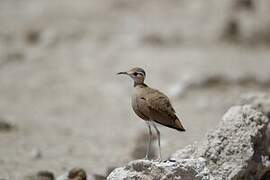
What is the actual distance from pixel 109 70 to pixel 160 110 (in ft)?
42.9

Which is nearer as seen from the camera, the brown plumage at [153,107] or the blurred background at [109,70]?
the brown plumage at [153,107]

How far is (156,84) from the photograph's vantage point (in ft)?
67.5

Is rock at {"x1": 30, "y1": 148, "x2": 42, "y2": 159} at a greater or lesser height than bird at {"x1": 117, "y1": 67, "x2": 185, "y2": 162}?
greater

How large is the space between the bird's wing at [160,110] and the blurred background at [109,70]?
9.85 feet

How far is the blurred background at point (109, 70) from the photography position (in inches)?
563

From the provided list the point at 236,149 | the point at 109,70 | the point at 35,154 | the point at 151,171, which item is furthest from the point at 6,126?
the point at 151,171

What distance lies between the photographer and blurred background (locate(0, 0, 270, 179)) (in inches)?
563

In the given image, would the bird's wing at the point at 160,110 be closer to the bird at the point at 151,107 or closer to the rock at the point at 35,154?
the bird at the point at 151,107

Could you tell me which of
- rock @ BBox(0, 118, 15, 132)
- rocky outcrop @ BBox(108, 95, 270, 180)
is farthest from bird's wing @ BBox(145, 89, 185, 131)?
rock @ BBox(0, 118, 15, 132)

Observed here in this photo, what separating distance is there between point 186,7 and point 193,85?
8129mm

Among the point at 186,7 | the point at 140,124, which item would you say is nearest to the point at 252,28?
Result: the point at 186,7

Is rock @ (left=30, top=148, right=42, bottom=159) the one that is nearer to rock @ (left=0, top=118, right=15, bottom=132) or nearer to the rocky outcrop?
rock @ (left=0, top=118, right=15, bottom=132)

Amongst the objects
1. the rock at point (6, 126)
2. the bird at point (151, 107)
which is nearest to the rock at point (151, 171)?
the bird at point (151, 107)

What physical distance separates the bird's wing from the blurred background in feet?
9.85
